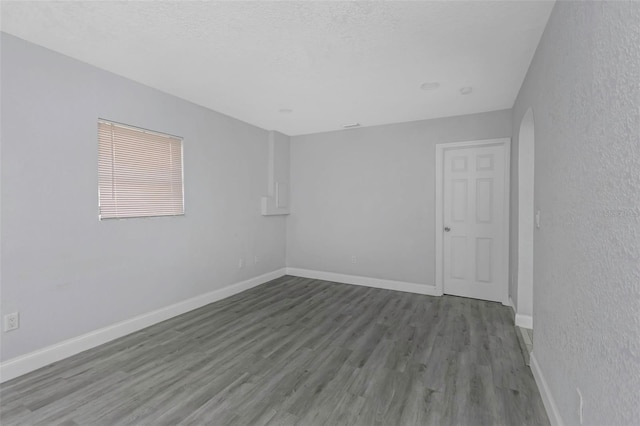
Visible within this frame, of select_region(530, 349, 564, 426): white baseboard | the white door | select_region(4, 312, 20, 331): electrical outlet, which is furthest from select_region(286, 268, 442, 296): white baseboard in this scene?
select_region(4, 312, 20, 331): electrical outlet

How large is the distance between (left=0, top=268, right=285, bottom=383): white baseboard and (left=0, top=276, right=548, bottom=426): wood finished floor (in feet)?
0.23

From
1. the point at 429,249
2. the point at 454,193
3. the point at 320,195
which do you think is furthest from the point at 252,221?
the point at 454,193

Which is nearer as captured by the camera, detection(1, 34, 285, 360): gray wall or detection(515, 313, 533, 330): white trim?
detection(1, 34, 285, 360): gray wall

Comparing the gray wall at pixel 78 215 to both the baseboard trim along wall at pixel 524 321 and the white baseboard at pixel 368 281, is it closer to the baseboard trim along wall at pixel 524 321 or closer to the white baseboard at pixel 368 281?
the white baseboard at pixel 368 281

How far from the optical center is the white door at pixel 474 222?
4105 mm

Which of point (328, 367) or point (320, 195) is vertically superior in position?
point (320, 195)

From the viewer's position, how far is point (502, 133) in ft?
13.1

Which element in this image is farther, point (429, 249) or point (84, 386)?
point (429, 249)

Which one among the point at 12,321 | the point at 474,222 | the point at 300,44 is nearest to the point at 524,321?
the point at 474,222

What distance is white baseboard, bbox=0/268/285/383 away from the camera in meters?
2.33

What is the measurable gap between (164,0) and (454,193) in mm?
3934

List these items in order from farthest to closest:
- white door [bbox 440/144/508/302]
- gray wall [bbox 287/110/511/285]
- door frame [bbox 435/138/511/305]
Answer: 1. gray wall [bbox 287/110/511/285]
2. white door [bbox 440/144/508/302]
3. door frame [bbox 435/138/511/305]

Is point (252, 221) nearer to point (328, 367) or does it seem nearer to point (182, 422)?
point (328, 367)

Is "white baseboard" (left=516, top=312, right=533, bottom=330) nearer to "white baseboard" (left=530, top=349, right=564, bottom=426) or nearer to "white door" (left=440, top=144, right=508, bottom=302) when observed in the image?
"white door" (left=440, top=144, right=508, bottom=302)
